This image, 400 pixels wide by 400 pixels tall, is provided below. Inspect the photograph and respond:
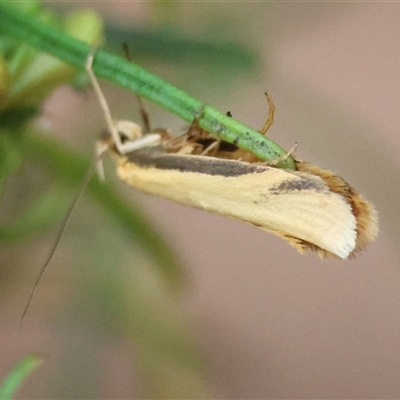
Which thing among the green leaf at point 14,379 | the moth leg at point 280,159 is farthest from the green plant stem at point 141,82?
the green leaf at point 14,379

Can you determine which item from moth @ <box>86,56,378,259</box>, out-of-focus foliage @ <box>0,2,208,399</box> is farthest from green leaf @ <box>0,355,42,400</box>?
moth @ <box>86,56,378,259</box>

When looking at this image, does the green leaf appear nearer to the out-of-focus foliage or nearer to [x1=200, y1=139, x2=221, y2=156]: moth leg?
the out-of-focus foliage

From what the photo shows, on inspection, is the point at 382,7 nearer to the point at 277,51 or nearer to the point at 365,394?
the point at 277,51

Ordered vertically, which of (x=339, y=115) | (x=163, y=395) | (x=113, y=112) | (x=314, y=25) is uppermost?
(x=314, y=25)

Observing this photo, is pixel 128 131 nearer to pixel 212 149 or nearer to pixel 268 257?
pixel 212 149

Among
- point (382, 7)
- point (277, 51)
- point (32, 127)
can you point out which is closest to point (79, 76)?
point (32, 127)
